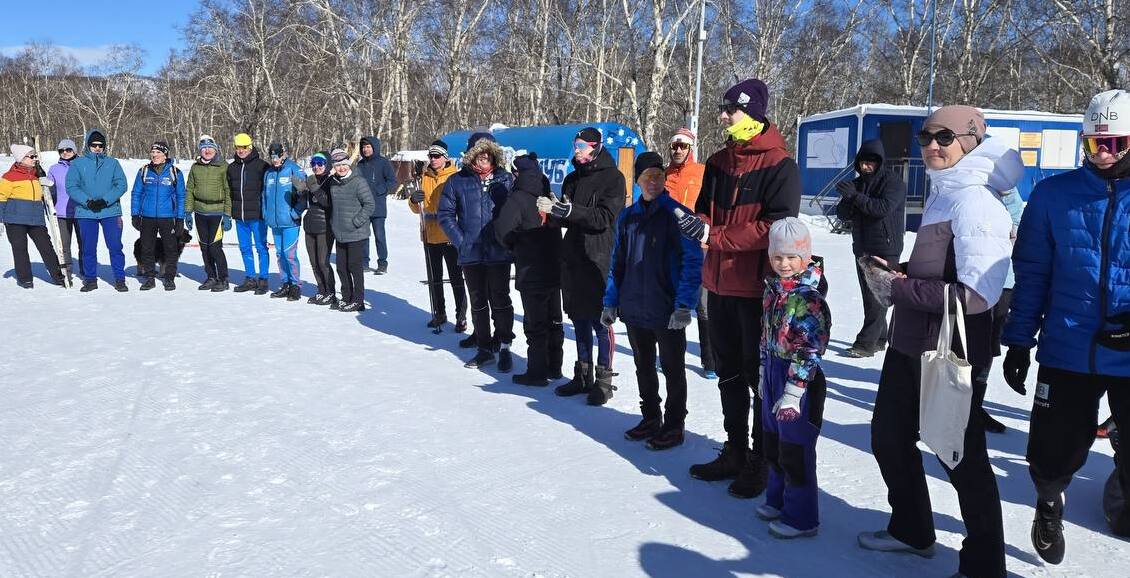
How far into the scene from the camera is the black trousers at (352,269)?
8.12 metres

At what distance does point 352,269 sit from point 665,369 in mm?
4873

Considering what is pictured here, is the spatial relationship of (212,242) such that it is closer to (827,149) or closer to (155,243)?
(155,243)

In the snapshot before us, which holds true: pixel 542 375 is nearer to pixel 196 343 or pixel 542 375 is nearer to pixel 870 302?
pixel 870 302

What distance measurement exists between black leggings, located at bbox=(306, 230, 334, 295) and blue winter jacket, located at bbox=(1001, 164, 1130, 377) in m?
6.97

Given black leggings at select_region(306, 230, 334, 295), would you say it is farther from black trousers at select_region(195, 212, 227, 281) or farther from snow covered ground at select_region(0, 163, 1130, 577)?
snow covered ground at select_region(0, 163, 1130, 577)

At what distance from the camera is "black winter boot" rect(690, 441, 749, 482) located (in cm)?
372

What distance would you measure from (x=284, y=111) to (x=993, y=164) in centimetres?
4028

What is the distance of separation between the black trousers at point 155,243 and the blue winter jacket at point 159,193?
3.7 inches

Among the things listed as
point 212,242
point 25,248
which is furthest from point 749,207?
point 25,248

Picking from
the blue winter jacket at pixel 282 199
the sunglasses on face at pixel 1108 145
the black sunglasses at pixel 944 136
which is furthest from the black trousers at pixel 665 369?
the blue winter jacket at pixel 282 199

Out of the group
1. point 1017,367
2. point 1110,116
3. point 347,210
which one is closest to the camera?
point 1110,116

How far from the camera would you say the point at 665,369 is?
4129 mm

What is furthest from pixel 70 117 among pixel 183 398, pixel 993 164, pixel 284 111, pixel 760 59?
pixel 993 164

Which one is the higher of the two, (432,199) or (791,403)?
(432,199)
